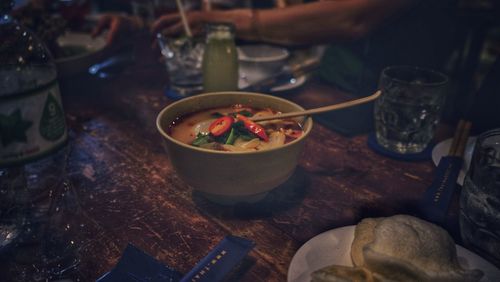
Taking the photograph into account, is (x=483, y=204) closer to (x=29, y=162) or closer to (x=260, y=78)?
(x=29, y=162)

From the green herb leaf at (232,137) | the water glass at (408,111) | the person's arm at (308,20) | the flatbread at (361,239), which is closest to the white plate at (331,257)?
the flatbread at (361,239)

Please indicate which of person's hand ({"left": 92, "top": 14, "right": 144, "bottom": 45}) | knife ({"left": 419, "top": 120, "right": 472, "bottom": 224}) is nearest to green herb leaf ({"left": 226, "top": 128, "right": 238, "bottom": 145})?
knife ({"left": 419, "top": 120, "right": 472, "bottom": 224})

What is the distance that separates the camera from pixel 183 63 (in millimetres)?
1952

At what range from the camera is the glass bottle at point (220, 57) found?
170 cm

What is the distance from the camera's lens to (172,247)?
0.96 m

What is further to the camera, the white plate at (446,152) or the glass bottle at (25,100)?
the white plate at (446,152)

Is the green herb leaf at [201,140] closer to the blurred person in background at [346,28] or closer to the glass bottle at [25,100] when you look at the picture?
the glass bottle at [25,100]

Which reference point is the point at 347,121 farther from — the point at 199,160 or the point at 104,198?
the point at 104,198

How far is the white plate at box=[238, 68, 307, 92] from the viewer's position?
6.16 ft

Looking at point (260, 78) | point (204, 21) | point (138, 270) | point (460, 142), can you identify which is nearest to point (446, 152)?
point (460, 142)

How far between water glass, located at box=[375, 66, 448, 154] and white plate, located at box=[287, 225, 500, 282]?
2.04ft

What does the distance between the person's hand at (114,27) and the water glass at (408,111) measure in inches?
59.6

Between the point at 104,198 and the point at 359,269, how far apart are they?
2.42 ft

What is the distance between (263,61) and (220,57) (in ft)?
0.96
